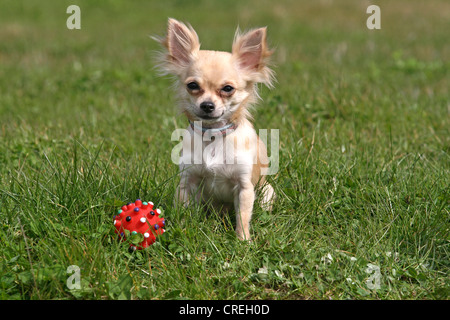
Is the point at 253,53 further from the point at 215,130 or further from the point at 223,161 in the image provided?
the point at 223,161

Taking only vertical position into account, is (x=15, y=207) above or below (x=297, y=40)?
below

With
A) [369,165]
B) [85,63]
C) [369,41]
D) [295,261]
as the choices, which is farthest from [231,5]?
[295,261]

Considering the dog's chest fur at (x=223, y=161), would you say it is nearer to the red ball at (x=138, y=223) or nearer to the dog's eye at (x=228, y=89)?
the dog's eye at (x=228, y=89)

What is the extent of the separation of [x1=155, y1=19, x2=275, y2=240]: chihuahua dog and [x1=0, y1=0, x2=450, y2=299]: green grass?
172 mm

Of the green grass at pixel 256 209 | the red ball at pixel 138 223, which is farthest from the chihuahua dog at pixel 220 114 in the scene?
the red ball at pixel 138 223

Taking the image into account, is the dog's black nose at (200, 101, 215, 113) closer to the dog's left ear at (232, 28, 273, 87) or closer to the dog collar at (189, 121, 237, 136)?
the dog collar at (189, 121, 237, 136)

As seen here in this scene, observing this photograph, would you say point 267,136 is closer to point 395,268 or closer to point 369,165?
point 369,165

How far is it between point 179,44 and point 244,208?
1211 millimetres

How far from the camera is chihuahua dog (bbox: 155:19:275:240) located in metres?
3.20

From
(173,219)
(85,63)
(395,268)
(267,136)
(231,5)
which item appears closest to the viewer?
(395,268)

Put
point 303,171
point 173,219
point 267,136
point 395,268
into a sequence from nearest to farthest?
1. point 395,268
2. point 173,219
3. point 303,171
4. point 267,136

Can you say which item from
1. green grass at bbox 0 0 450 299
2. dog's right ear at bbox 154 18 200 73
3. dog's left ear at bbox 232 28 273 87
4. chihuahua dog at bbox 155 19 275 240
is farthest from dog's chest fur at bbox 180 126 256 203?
dog's right ear at bbox 154 18 200 73
